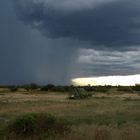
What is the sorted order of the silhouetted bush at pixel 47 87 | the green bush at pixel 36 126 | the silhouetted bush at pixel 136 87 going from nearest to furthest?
the green bush at pixel 36 126, the silhouetted bush at pixel 47 87, the silhouetted bush at pixel 136 87

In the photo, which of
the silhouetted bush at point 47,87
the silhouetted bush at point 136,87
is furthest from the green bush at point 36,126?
the silhouetted bush at point 136,87

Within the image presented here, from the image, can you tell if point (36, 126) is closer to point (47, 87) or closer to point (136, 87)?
point (47, 87)

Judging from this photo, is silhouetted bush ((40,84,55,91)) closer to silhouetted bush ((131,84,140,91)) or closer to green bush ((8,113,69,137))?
silhouetted bush ((131,84,140,91))

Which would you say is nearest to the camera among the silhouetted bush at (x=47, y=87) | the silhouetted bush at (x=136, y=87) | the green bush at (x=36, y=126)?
the green bush at (x=36, y=126)

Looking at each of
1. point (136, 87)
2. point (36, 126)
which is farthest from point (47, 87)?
point (36, 126)

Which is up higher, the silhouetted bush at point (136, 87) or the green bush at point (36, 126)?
the silhouetted bush at point (136, 87)

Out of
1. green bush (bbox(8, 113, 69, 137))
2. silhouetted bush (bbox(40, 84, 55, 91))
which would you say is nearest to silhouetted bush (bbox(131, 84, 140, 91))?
silhouetted bush (bbox(40, 84, 55, 91))

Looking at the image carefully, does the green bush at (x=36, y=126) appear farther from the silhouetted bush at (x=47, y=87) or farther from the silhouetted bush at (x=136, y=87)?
the silhouetted bush at (x=136, y=87)

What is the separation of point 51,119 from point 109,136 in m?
Result: 3.74

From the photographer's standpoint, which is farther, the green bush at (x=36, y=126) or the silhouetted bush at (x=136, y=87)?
the silhouetted bush at (x=136, y=87)

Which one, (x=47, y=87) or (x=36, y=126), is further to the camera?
(x=47, y=87)

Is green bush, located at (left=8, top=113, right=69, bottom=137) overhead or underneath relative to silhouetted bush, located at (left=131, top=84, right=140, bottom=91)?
underneath

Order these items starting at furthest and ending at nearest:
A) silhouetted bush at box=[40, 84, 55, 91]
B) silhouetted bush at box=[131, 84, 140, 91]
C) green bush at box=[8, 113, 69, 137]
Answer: silhouetted bush at box=[131, 84, 140, 91]
silhouetted bush at box=[40, 84, 55, 91]
green bush at box=[8, 113, 69, 137]

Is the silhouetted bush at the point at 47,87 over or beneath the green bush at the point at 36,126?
over
